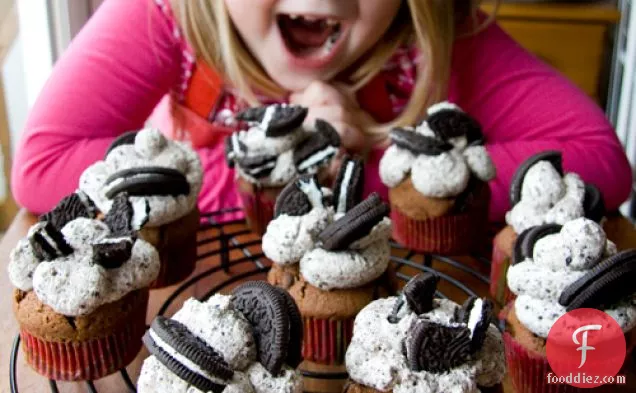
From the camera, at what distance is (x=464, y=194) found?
1445mm

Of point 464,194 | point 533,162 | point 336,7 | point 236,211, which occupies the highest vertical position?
point 336,7

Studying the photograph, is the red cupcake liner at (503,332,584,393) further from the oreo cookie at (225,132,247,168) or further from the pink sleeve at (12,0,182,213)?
the pink sleeve at (12,0,182,213)

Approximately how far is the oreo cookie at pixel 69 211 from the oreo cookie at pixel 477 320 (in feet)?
2.03

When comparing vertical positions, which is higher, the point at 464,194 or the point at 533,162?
the point at 533,162

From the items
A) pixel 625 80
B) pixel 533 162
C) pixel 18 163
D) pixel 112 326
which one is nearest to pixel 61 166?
pixel 18 163

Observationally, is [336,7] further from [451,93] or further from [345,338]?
[345,338]

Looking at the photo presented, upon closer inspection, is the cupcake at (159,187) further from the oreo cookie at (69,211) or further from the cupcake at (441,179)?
the cupcake at (441,179)

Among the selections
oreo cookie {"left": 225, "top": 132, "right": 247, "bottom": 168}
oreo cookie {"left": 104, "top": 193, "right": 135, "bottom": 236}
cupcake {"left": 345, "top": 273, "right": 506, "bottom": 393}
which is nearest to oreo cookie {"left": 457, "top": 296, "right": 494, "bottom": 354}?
cupcake {"left": 345, "top": 273, "right": 506, "bottom": 393}

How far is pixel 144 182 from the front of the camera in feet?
4.18

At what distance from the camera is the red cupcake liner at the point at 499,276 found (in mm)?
1304

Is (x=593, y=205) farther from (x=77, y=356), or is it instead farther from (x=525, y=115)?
(x=77, y=356)

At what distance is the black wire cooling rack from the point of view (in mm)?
1346

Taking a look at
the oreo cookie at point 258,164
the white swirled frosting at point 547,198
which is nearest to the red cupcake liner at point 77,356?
the oreo cookie at point 258,164

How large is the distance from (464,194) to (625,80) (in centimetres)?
153
